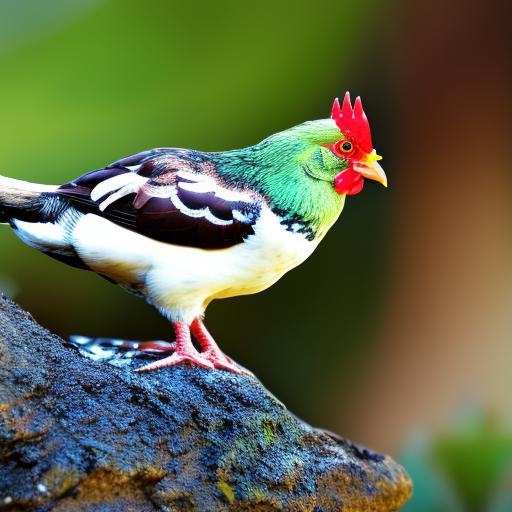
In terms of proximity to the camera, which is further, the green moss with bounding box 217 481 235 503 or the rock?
the green moss with bounding box 217 481 235 503

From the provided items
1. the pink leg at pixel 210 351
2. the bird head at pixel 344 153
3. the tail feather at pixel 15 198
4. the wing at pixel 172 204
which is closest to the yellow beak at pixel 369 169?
the bird head at pixel 344 153

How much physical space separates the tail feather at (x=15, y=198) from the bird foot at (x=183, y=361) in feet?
1.35

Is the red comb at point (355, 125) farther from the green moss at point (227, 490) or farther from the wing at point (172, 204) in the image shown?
the green moss at point (227, 490)

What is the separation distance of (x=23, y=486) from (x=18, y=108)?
217cm

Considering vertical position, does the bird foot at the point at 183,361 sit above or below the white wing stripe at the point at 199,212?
below

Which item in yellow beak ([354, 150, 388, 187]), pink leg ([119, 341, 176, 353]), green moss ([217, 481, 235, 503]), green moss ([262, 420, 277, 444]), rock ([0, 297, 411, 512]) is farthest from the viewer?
pink leg ([119, 341, 176, 353])

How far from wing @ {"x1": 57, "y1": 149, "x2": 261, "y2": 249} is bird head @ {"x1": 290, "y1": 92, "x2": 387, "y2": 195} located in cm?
16

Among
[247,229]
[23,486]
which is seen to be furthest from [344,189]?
[23,486]

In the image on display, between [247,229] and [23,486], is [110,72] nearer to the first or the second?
[247,229]

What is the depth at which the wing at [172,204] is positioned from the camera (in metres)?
1.71

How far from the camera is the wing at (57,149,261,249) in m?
1.71

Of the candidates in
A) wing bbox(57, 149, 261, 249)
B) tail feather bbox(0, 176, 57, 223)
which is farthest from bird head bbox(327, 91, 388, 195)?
tail feather bbox(0, 176, 57, 223)

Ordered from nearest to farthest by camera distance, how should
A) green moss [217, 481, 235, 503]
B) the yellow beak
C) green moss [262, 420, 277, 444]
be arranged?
1. green moss [217, 481, 235, 503]
2. green moss [262, 420, 277, 444]
3. the yellow beak

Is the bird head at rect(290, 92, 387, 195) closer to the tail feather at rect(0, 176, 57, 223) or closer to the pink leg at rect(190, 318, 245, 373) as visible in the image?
the pink leg at rect(190, 318, 245, 373)
